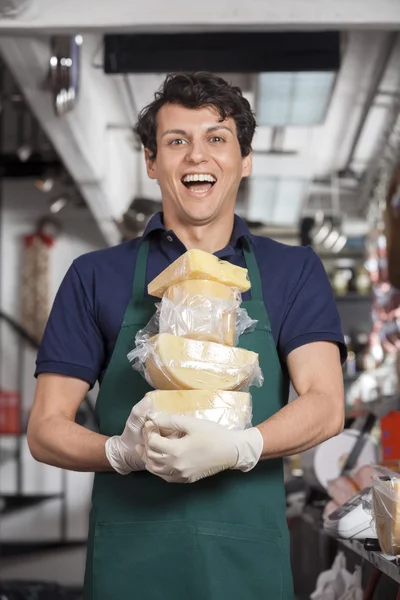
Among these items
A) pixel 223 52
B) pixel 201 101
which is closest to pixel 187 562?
pixel 201 101

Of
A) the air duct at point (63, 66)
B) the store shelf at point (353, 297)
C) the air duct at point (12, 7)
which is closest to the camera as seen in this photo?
the air duct at point (12, 7)

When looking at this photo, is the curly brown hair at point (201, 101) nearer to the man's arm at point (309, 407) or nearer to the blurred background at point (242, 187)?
the man's arm at point (309, 407)

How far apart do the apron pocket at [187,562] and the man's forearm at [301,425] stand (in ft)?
0.63

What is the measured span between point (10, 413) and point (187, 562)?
671 cm

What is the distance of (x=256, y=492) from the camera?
1.71m

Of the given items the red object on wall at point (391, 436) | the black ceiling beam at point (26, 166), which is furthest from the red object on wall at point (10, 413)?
the red object on wall at point (391, 436)

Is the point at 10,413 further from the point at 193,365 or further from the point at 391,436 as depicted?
the point at 193,365

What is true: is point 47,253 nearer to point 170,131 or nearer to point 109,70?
point 109,70

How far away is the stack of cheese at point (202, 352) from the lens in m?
1.52

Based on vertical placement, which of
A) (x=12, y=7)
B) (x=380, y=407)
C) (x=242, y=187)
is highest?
(x=242, y=187)

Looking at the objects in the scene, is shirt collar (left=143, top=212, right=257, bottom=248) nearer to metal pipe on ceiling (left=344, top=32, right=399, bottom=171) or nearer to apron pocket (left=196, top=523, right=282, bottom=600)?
apron pocket (left=196, top=523, right=282, bottom=600)

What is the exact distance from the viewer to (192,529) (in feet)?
5.42

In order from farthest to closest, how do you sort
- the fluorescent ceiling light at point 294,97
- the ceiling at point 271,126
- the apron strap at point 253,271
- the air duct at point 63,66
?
1. the ceiling at point 271,126
2. the fluorescent ceiling light at point 294,97
3. the air duct at point 63,66
4. the apron strap at point 253,271

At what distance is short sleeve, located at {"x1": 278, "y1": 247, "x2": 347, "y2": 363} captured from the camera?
1.78m
